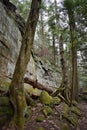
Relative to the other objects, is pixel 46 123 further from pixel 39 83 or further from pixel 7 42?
pixel 7 42

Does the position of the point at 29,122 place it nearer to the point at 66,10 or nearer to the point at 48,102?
the point at 48,102

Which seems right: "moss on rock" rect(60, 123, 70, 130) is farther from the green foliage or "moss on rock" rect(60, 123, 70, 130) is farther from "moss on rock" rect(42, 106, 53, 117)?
the green foliage

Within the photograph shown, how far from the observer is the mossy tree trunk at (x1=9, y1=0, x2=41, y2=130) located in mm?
5999

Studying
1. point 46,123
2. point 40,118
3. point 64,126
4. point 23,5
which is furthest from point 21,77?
point 23,5

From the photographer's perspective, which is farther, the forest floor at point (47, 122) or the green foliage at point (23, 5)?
the green foliage at point (23, 5)

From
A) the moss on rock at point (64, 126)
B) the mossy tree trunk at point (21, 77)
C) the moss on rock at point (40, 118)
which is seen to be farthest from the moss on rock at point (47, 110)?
the mossy tree trunk at point (21, 77)

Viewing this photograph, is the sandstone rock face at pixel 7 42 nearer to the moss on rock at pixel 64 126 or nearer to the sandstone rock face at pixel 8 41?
the sandstone rock face at pixel 8 41

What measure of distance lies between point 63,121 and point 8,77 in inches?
142

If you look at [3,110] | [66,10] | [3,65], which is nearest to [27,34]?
[3,110]

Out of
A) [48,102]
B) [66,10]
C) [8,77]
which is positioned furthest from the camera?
[66,10]

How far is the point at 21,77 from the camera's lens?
20.9ft

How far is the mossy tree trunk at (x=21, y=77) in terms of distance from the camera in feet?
19.7

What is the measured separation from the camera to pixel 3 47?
32.3 ft

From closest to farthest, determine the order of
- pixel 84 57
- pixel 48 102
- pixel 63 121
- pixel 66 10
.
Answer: pixel 63 121 < pixel 48 102 < pixel 66 10 < pixel 84 57
